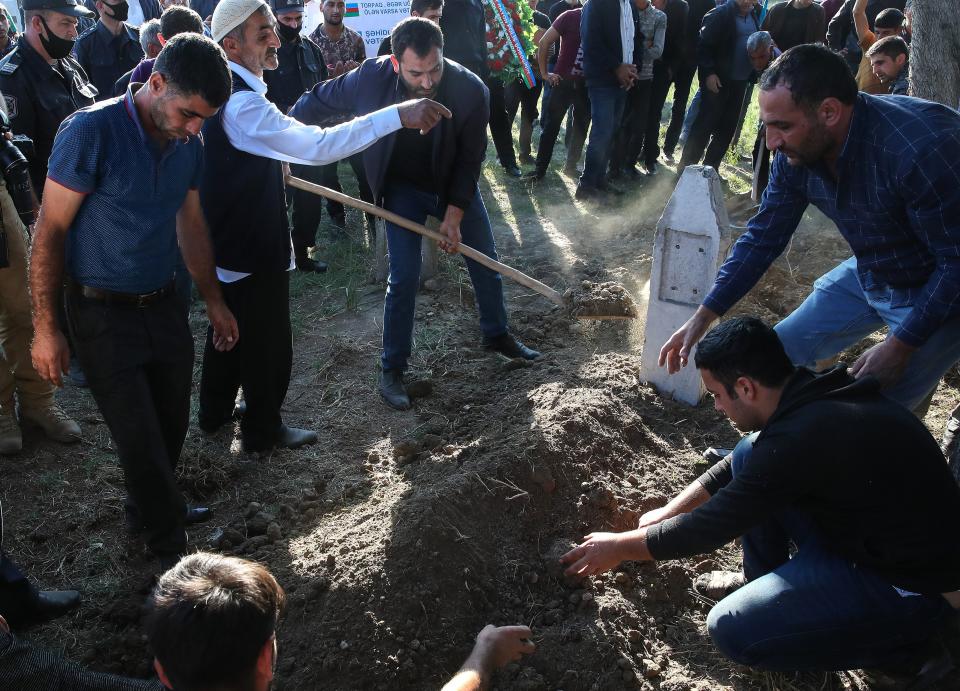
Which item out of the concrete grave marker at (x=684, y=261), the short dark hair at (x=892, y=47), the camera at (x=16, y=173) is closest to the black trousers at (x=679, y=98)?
the short dark hair at (x=892, y=47)

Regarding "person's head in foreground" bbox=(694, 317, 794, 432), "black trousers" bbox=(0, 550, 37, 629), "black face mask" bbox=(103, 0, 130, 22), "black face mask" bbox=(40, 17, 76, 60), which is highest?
"black face mask" bbox=(103, 0, 130, 22)

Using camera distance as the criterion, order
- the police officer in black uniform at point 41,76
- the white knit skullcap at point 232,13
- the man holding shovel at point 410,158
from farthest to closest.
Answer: the police officer in black uniform at point 41,76, the man holding shovel at point 410,158, the white knit skullcap at point 232,13

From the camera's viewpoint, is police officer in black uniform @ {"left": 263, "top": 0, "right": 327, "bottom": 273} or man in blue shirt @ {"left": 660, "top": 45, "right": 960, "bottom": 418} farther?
police officer in black uniform @ {"left": 263, "top": 0, "right": 327, "bottom": 273}

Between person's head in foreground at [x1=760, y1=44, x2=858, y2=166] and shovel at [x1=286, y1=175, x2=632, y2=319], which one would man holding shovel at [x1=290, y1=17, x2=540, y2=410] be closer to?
shovel at [x1=286, y1=175, x2=632, y2=319]

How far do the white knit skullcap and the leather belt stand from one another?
1.26 m

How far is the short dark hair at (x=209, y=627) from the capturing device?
1.66 metres

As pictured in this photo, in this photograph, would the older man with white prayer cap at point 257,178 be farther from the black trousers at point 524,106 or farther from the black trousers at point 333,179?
the black trousers at point 524,106

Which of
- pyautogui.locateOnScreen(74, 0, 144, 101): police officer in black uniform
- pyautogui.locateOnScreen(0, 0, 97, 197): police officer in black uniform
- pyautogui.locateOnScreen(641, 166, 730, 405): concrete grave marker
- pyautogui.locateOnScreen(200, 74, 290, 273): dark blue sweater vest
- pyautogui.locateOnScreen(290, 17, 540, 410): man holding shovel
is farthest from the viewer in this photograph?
pyautogui.locateOnScreen(74, 0, 144, 101): police officer in black uniform

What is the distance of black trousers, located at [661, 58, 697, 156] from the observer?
947 cm

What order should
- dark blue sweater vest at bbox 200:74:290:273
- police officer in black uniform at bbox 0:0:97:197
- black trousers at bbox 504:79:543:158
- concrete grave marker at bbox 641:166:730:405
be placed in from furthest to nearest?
black trousers at bbox 504:79:543:158, police officer in black uniform at bbox 0:0:97:197, concrete grave marker at bbox 641:166:730:405, dark blue sweater vest at bbox 200:74:290:273

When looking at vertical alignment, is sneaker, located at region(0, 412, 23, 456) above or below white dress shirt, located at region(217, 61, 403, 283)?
below

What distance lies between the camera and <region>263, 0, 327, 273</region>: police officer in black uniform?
20.8ft

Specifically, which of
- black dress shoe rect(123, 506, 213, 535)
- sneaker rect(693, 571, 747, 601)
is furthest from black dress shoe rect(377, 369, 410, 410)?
sneaker rect(693, 571, 747, 601)

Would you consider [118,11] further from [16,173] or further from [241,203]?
[241,203]
